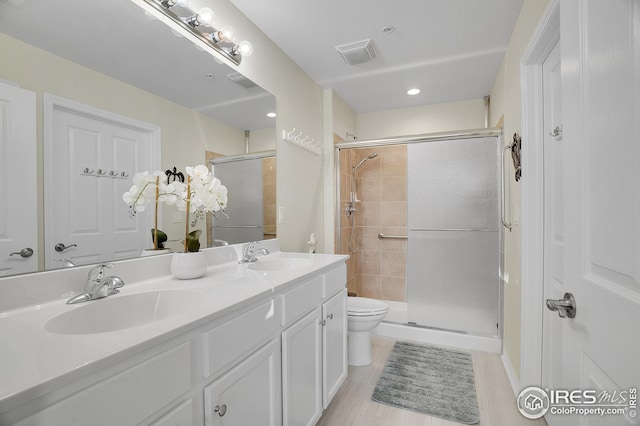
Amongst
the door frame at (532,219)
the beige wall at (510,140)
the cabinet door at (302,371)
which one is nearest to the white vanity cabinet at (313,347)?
the cabinet door at (302,371)

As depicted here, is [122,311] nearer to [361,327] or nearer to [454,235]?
[361,327]

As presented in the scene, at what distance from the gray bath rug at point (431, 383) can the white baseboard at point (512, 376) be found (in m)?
0.24

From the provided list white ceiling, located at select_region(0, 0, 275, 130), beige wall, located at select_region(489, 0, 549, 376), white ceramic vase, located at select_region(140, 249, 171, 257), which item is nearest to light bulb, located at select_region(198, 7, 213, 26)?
white ceiling, located at select_region(0, 0, 275, 130)

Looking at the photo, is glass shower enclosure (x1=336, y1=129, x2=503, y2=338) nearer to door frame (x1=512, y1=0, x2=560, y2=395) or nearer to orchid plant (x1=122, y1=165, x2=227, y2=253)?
door frame (x1=512, y1=0, x2=560, y2=395)

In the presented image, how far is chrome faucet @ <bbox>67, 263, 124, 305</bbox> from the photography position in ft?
3.23

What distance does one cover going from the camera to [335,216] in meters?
3.03

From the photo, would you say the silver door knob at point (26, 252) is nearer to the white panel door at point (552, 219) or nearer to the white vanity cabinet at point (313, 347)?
the white vanity cabinet at point (313, 347)

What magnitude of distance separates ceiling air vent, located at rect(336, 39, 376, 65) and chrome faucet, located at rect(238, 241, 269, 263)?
161 cm

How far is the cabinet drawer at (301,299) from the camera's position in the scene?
1.30 meters

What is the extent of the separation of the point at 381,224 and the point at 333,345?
7.40 ft

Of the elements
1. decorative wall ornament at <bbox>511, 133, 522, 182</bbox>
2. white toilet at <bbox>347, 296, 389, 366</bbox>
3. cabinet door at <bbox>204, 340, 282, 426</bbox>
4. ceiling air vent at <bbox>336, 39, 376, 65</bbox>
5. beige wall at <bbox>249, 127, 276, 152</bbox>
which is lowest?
white toilet at <bbox>347, 296, 389, 366</bbox>

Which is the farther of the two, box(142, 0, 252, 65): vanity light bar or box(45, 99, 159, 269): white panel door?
box(142, 0, 252, 65): vanity light bar

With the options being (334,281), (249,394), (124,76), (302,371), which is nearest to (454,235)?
(334,281)

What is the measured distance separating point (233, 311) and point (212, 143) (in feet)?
3.55
